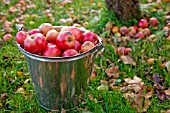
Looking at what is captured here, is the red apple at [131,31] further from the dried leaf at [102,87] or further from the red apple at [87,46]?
the red apple at [87,46]

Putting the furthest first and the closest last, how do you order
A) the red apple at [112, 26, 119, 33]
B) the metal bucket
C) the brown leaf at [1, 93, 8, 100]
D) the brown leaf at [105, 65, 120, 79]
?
the red apple at [112, 26, 119, 33] < the brown leaf at [105, 65, 120, 79] < the brown leaf at [1, 93, 8, 100] < the metal bucket

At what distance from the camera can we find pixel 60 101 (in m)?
2.22

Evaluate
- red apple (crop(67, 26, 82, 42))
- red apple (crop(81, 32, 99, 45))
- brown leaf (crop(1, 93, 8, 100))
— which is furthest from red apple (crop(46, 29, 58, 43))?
brown leaf (crop(1, 93, 8, 100))

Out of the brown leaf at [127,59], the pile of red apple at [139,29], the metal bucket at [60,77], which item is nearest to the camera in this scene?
the metal bucket at [60,77]

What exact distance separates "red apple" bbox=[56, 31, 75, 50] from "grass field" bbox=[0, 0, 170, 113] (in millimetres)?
528

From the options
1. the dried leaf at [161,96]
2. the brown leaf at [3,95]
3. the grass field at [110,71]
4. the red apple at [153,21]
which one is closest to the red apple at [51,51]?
the grass field at [110,71]

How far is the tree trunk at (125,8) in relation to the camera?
338 centimetres

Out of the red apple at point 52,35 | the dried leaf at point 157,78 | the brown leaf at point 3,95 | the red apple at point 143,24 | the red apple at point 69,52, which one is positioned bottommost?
the brown leaf at point 3,95

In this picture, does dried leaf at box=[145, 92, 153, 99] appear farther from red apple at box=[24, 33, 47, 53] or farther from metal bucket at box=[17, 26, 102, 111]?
red apple at box=[24, 33, 47, 53]

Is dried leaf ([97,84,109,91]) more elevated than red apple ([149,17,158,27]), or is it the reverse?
red apple ([149,17,158,27])

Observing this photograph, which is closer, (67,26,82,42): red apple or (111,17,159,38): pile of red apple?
(67,26,82,42): red apple

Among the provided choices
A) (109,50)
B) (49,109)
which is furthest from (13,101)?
(109,50)

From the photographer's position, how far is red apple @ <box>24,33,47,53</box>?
A: 2.03 meters

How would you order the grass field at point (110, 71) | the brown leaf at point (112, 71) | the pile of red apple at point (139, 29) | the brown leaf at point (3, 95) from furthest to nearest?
1. the pile of red apple at point (139, 29)
2. the brown leaf at point (112, 71)
3. the brown leaf at point (3, 95)
4. the grass field at point (110, 71)
